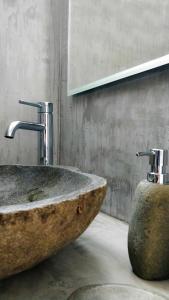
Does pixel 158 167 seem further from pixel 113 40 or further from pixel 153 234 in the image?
pixel 113 40

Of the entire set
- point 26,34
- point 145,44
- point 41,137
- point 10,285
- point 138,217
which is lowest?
point 10,285

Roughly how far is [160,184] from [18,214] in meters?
0.23

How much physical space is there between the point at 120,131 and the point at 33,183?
27 centimetres

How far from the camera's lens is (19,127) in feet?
2.44

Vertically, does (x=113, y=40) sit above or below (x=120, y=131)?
above

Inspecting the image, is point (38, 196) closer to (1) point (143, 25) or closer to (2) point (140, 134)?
(2) point (140, 134)

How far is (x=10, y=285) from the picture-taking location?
17.2 inches

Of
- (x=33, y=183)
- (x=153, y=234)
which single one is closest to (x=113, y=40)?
(x=33, y=183)

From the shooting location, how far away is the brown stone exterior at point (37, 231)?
315 mm

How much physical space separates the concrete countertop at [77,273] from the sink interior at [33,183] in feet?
0.45

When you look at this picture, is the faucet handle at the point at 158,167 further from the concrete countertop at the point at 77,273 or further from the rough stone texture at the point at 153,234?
the concrete countertop at the point at 77,273

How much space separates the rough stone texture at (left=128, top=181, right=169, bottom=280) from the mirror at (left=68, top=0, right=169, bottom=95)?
0.28 m

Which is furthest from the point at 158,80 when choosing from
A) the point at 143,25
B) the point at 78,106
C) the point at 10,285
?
the point at 10,285

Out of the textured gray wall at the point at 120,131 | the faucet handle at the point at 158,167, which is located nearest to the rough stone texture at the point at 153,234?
the faucet handle at the point at 158,167
